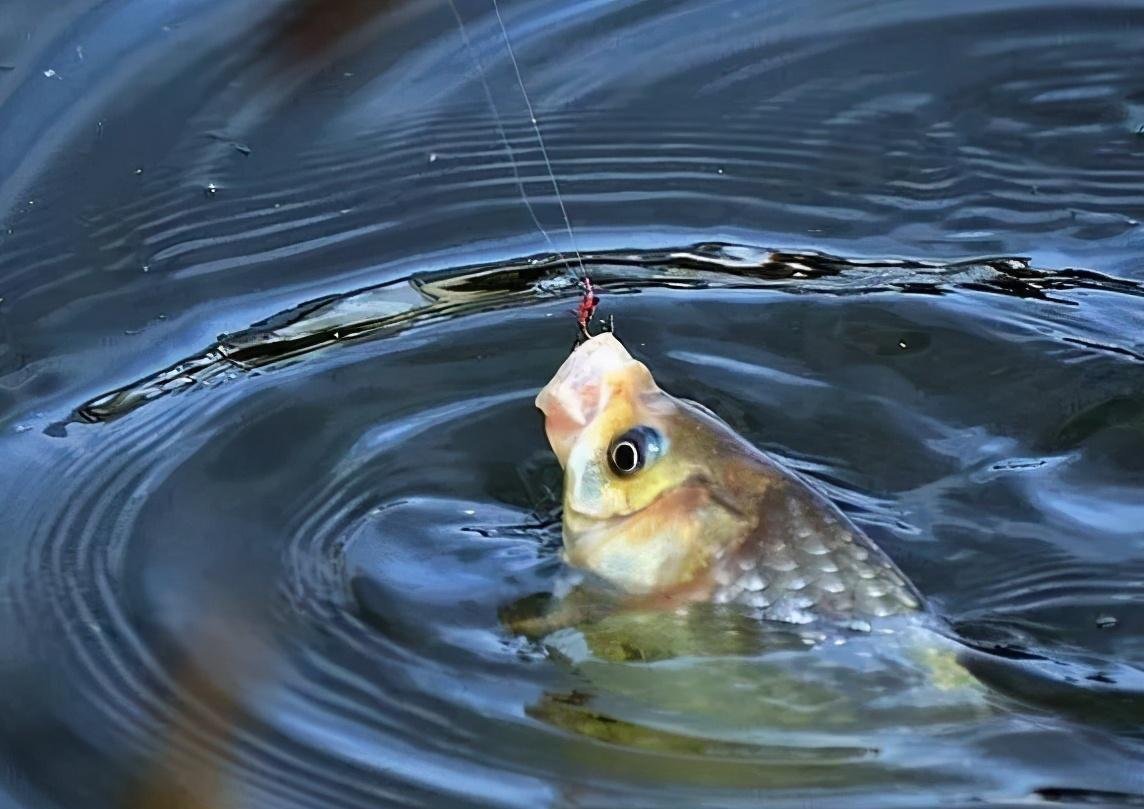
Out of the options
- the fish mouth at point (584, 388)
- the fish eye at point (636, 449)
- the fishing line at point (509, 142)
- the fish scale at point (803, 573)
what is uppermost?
the fishing line at point (509, 142)

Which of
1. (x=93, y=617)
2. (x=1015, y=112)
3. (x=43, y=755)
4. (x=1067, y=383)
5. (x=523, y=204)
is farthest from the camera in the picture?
(x=1015, y=112)

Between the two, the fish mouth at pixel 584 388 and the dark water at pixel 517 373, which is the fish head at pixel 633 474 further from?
the dark water at pixel 517 373

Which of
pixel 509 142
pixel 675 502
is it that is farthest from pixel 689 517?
pixel 509 142

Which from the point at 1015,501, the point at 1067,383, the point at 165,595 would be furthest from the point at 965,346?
the point at 165,595

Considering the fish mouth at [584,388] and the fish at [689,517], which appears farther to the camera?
A: the fish mouth at [584,388]

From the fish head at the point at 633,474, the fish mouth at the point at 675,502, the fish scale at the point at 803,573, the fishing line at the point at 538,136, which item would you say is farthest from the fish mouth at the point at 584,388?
the fishing line at the point at 538,136

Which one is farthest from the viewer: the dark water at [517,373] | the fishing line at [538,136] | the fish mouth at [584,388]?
the fishing line at [538,136]

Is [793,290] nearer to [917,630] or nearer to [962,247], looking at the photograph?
[962,247]

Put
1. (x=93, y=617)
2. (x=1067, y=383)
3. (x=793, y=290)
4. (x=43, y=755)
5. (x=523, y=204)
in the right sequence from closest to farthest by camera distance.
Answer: (x=43, y=755) < (x=93, y=617) < (x=1067, y=383) < (x=793, y=290) < (x=523, y=204)

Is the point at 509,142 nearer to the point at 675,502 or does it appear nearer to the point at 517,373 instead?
the point at 517,373
